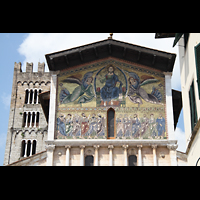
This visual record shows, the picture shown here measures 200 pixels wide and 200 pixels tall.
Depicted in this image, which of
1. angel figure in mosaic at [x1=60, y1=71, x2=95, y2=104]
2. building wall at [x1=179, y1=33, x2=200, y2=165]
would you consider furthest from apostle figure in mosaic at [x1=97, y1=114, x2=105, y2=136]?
building wall at [x1=179, y1=33, x2=200, y2=165]

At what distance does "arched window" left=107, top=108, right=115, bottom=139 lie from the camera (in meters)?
20.1

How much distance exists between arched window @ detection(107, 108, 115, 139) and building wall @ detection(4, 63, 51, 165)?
3078cm

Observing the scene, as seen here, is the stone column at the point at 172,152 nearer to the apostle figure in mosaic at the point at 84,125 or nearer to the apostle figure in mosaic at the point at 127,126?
the apostle figure in mosaic at the point at 127,126

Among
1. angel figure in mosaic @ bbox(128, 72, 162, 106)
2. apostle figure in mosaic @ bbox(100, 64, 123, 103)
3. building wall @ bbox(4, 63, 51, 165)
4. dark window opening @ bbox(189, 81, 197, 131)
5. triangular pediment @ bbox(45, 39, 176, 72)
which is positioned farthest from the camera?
building wall @ bbox(4, 63, 51, 165)

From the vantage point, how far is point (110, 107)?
20.7m

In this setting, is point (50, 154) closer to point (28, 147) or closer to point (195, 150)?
point (195, 150)

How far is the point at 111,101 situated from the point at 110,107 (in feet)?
1.05

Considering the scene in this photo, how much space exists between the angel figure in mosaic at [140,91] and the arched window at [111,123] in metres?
1.18

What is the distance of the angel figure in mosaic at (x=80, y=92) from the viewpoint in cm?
2090

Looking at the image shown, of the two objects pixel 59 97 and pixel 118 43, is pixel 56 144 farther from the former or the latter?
pixel 118 43

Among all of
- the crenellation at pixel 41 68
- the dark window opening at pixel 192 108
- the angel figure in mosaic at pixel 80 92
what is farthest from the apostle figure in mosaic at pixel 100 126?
the crenellation at pixel 41 68

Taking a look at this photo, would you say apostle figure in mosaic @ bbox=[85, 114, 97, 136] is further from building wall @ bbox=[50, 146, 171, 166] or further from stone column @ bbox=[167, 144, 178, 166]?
stone column @ bbox=[167, 144, 178, 166]
